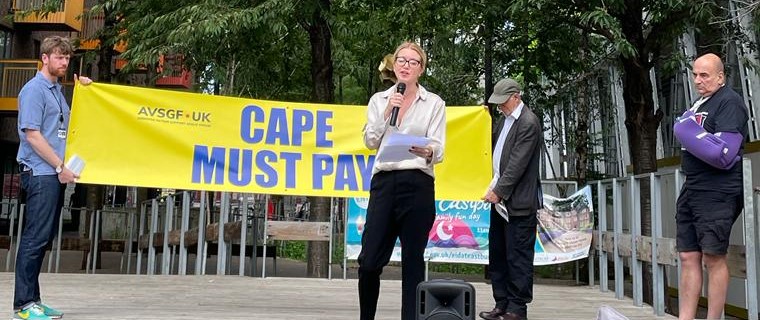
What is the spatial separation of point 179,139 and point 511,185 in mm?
3247

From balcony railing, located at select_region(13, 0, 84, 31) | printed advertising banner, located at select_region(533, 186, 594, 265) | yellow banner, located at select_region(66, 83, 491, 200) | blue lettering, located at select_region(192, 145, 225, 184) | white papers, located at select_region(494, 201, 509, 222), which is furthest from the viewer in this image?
balcony railing, located at select_region(13, 0, 84, 31)

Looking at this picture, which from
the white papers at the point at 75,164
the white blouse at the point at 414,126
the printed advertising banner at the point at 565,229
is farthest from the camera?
the printed advertising banner at the point at 565,229

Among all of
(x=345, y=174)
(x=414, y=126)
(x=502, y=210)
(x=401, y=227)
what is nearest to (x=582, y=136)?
(x=345, y=174)

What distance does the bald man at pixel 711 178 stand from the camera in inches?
156

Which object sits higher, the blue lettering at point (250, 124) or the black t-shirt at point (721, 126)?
the blue lettering at point (250, 124)

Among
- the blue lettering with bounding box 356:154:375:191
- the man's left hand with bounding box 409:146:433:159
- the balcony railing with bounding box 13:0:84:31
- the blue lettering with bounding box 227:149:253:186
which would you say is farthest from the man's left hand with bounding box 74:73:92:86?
the balcony railing with bounding box 13:0:84:31

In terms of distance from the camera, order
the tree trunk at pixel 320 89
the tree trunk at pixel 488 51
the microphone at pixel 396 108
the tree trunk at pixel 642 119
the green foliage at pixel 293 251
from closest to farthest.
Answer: the microphone at pixel 396 108 → the tree trunk at pixel 642 119 → the tree trunk at pixel 488 51 → the tree trunk at pixel 320 89 → the green foliage at pixel 293 251

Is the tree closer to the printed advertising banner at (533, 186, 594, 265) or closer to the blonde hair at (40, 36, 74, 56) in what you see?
the printed advertising banner at (533, 186, 594, 265)

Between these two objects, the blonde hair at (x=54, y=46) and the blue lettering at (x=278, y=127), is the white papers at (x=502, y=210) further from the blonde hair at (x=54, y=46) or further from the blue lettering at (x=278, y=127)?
the blonde hair at (x=54, y=46)

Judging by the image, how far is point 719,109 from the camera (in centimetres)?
405

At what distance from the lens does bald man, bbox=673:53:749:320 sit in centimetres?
396

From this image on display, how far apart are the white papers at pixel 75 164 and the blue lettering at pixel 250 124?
57.1 inches

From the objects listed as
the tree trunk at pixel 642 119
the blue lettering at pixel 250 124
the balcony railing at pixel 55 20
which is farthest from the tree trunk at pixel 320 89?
the balcony railing at pixel 55 20

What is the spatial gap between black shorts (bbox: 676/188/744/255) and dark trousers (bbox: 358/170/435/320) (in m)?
1.65
